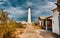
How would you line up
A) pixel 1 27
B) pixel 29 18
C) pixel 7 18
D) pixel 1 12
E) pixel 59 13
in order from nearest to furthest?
pixel 1 27 < pixel 1 12 < pixel 7 18 < pixel 59 13 < pixel 29 18

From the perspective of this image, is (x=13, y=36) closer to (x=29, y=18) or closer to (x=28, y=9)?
(x=29, y=18)

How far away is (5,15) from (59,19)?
25.5 feet

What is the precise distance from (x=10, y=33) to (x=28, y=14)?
41.1m

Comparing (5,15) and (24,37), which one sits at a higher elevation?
(5,15)

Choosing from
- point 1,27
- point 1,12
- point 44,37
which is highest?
point 1,12

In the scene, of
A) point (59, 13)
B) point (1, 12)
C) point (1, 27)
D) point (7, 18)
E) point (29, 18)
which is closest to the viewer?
point (1, 27)

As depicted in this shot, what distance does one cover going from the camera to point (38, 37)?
739 inches

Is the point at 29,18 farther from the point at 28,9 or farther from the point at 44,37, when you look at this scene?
the point at 44,37

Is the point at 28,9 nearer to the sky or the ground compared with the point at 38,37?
nearer to the sky

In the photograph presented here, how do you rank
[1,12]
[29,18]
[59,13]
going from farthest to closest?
[29,18], [59,13], [1,12]

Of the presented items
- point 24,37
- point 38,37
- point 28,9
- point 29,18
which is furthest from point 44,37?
point 28,9

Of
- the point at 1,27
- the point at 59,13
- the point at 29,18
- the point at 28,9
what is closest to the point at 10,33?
the point at 1,27

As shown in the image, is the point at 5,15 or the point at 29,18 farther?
the point at 29,18

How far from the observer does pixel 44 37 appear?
19031mm
